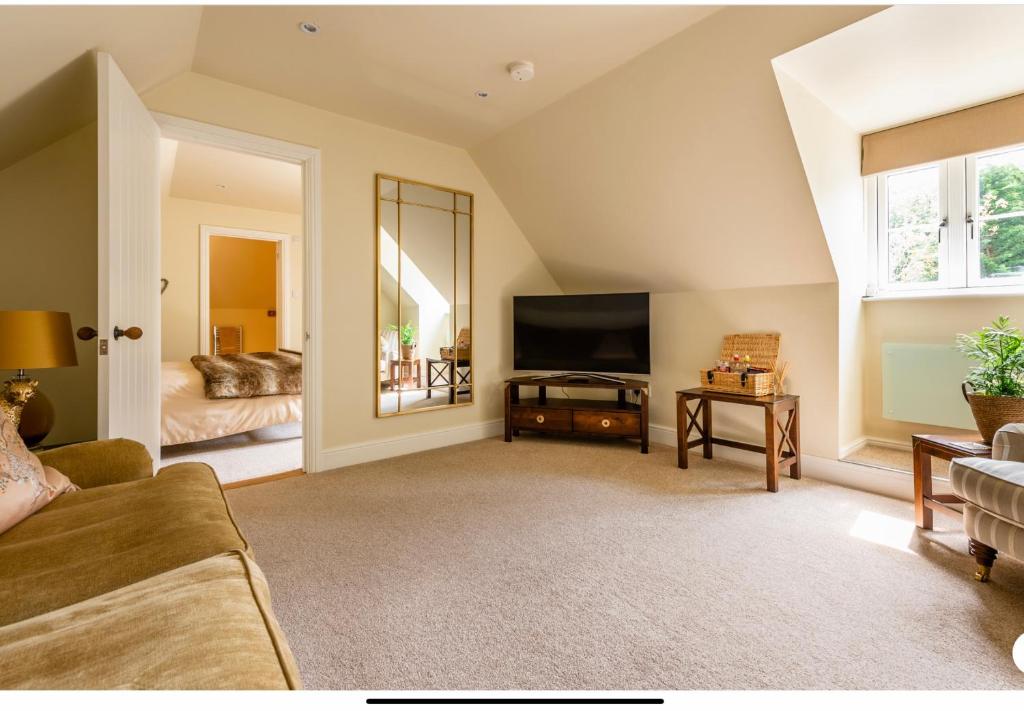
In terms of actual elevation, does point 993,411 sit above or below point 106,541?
above

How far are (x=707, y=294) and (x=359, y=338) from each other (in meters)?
2.64

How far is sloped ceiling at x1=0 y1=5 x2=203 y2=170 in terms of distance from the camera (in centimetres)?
173

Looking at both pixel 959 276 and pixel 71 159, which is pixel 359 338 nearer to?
pixel 71 159

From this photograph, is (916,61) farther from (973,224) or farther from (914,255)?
(914,255)

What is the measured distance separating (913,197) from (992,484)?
2.22 metres

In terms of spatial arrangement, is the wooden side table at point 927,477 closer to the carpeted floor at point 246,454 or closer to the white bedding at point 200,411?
the carpeted floor at point 246,454

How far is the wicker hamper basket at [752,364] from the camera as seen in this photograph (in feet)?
9.71

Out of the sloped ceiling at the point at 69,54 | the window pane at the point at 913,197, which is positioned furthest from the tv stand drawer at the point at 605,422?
the sloped ceiling at the point at 69,54

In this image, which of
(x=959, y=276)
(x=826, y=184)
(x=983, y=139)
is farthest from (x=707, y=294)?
(x=983, y=139)

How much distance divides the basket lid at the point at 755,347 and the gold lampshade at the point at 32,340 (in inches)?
147

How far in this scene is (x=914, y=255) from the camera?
10.0 ft

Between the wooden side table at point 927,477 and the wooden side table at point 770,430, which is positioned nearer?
the wooden side table at point 927,477

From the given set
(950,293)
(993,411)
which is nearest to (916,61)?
(950,293)

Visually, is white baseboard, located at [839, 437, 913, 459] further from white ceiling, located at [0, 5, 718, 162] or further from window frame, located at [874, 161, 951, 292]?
white ceiling, located at [0, 5, 718, 162]
